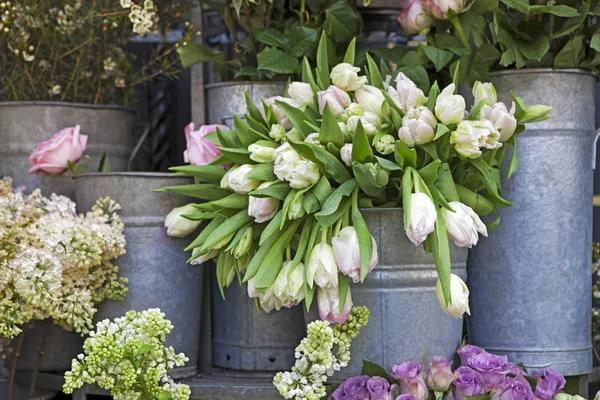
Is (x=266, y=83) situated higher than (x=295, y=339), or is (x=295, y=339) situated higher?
(x=266, y=83)

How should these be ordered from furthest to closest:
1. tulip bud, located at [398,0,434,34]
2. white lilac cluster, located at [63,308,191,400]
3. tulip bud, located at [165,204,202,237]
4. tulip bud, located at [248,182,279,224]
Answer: tulip bud, located at [398,0,434,34], tulip bud, located at [165,204,202,237], tulip bud, located at [248,182,279,224], white lilac cluster, located at [63,308,191,400]

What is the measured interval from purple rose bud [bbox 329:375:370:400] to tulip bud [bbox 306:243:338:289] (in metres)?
0.16

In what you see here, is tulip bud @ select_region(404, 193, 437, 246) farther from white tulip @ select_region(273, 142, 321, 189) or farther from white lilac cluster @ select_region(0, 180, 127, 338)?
white lilac cluster @ select_region(0, 180, 127, 338)

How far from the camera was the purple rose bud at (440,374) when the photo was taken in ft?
3.79

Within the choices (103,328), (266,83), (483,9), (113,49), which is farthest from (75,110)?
(483,9)

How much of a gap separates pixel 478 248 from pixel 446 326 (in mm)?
182

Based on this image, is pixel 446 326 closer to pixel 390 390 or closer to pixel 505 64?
pixel 390 390

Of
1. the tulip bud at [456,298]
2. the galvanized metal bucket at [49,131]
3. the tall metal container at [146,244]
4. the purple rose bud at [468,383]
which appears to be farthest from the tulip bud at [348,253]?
the galvanized metal bucket at [49,131]

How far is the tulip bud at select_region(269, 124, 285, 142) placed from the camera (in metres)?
1.21

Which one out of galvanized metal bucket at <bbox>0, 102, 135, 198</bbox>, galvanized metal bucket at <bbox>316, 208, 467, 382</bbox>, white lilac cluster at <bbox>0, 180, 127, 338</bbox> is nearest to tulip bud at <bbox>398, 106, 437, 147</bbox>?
galvanized metal bucket at <bbox>316, 208, 467, 382</bbox>

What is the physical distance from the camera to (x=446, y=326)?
4.07ft

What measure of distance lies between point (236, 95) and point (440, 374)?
567 millimetres

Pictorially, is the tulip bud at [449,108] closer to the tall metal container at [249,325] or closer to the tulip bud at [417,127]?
the tulip bud at [417,127]

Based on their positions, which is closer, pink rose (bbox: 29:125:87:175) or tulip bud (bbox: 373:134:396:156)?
tulip bud (bbox: 373:134:396:156)
